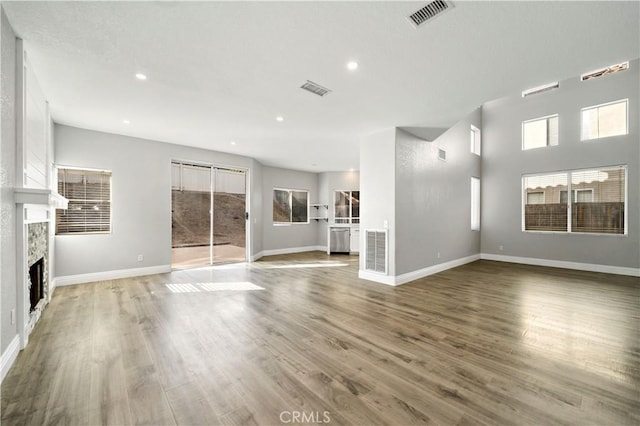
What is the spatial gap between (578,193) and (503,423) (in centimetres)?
727

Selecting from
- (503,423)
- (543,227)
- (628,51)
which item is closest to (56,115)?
(503,423)

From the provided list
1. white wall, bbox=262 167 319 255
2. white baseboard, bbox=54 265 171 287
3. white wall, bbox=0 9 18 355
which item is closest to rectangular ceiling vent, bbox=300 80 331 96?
white wall, bbox=0 9 18 355

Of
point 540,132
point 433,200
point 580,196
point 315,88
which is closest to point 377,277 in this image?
point 433,200

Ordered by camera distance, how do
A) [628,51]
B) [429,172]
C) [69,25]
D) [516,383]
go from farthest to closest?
[429,172]
[628,51]
[69,25]
[516,383]

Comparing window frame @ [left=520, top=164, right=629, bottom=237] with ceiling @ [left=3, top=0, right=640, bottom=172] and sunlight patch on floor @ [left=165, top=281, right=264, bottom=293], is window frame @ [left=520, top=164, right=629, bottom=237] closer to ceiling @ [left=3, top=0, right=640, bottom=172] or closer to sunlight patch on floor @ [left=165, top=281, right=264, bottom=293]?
ceiling @ [left=3, top=0, right=640, bottom=172]

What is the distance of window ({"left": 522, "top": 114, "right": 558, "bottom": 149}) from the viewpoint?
264 inches

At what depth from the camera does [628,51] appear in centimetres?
239

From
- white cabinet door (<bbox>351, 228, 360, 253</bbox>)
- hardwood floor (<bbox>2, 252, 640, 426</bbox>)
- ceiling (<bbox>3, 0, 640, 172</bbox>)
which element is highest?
ceiling (<bbox>3, 0, 640, 172</bbox>)

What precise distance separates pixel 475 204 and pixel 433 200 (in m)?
2.91

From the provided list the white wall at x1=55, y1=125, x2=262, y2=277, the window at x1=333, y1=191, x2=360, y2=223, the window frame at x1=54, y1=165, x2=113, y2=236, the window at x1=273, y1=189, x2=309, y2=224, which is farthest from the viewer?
the window at x1=333, y1=191, x2=360, y2=223

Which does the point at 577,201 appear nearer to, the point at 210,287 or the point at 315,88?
the point at 315,88

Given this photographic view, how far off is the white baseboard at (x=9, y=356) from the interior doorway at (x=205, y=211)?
361cm

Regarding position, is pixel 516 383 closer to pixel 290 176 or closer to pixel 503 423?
pixel 503 423

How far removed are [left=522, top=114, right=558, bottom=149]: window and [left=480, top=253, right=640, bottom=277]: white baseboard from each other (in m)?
2.99
